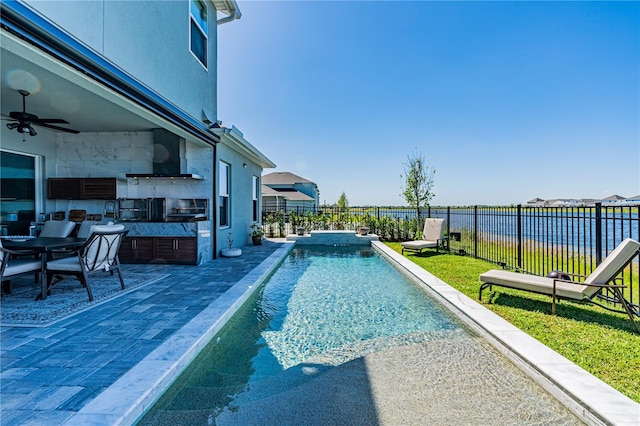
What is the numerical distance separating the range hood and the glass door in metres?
2.05

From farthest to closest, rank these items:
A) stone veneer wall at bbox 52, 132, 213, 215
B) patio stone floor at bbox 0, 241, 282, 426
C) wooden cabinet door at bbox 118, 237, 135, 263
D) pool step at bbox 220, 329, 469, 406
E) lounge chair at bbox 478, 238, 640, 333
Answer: stone veneer wall at bbox 52, 132, 213, 215, wooden cabinet door at bbox 118, 237, 135, 263, lounge chair at bbox 478, 238, 640, 333, pool step at bbox 220, 329, 469, 406, patio stone floor at bbox 0, 241, 282, 426

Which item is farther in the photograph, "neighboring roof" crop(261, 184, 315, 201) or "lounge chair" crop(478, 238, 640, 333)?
"neighboring roof" crop(261, 184, 315, 201)

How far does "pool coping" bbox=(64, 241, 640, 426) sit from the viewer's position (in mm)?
1896

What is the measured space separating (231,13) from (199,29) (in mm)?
1501

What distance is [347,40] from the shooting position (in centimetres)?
1116

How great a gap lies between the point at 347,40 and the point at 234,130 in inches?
259

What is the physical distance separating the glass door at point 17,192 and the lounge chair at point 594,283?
945 centimetres

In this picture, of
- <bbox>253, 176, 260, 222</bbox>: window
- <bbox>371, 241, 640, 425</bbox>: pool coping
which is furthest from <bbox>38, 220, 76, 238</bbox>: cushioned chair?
<bbox>371, 241, 640, 425</bbox>: pool coping

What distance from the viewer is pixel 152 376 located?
7.54 feet

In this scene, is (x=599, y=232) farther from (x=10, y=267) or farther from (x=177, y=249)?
(x=10, y=267)

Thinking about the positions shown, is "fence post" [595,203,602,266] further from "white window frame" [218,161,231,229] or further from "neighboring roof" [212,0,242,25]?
"neighboring roof" [212,0,242,25]

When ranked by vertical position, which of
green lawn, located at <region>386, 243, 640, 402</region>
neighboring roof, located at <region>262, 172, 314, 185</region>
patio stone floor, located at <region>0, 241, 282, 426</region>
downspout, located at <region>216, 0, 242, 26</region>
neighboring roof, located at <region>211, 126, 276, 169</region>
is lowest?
green lawn, located at <region>386, 243, 640, 402</region>

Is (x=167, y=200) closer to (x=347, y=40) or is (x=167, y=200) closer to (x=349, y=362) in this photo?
(x=349, y=362)

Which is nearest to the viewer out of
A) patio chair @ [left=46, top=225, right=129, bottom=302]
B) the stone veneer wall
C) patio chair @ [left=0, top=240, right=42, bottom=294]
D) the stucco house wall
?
the stucco house wall
